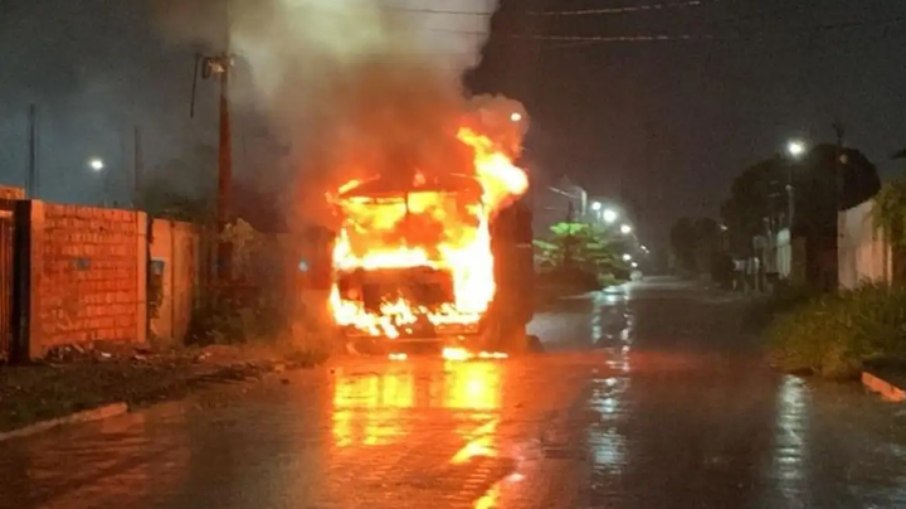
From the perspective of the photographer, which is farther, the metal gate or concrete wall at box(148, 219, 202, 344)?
concrete wall at box(148, 219, 202, 344)

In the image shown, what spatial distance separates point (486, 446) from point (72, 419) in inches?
207

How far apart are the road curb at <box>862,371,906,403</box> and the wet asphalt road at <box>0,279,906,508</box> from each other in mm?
307

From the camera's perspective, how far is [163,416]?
16.2 meters

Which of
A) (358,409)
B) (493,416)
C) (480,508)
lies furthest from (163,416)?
(480,508)

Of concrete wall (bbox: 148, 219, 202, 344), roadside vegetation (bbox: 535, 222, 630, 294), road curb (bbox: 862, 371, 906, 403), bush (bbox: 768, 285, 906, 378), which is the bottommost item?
road curb (bbox: 862, 371, 906, 403)

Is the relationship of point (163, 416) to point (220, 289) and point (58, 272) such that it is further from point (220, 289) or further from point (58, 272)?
point (220, 289)

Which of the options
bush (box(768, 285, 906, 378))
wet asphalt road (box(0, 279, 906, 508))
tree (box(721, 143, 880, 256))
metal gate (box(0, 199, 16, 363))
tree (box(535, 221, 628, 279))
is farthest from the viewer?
tree (box(535, 221, 628, 279))

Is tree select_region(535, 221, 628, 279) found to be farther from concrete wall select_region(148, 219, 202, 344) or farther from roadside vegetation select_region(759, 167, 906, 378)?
concrete wall select_region(148, 219, 202, 344)

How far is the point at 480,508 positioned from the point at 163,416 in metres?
7.53

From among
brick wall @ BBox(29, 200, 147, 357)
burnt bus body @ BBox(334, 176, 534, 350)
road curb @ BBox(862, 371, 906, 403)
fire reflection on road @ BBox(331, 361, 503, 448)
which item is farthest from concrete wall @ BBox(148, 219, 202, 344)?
road curb @ BBox(862, 371, 906, 403)

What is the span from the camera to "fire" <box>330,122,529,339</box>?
25.2m

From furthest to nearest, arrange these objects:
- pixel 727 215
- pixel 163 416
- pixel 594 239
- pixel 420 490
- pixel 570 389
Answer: pixel 727 215 → pixel 594 239 → pixel 570 389 → pixel 163 416 → pixel 420 490

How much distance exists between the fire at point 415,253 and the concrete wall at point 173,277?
323cm

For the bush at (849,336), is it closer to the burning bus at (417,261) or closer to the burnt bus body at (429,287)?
the burnt bus body at (429,287)
